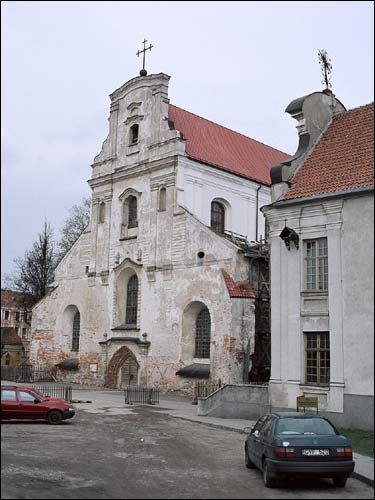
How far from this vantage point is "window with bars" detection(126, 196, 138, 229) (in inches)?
1438

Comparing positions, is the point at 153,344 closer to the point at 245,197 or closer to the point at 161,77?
the point at 245,197

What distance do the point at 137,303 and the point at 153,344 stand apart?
2957 millimetres

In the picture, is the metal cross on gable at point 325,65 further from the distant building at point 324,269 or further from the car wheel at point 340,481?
the car wheel at point 340,481

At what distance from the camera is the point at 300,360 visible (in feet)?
67.7

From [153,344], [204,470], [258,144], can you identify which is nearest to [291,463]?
[204,470]

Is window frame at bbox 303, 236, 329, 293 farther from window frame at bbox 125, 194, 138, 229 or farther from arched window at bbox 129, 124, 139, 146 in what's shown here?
arched window at bbox 129, 124, 139, 146

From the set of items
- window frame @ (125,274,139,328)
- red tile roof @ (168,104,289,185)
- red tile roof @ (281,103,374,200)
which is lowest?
window frame @ (125,274,139,328)

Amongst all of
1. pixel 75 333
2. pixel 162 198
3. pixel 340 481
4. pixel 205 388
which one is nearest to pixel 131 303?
pixel 75 333

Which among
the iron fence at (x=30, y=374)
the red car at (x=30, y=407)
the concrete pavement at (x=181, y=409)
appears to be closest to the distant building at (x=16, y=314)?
the iron fence at (x=30, y=374)

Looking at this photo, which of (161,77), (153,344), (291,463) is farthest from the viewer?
(161,77)

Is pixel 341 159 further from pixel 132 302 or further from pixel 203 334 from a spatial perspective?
pixel 132 302

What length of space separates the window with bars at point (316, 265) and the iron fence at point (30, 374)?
884 inches

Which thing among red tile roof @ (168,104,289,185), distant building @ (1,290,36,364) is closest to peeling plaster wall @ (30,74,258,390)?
red tile roof @ (168,104,289,185)

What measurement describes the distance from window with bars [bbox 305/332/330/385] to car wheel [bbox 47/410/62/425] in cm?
798
